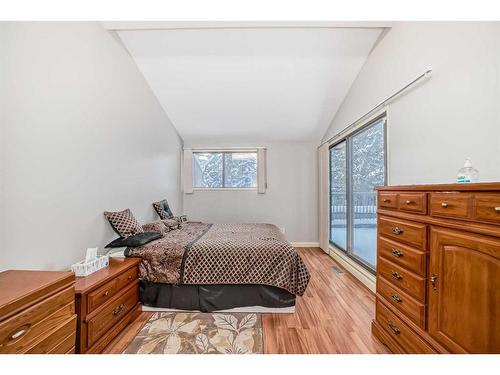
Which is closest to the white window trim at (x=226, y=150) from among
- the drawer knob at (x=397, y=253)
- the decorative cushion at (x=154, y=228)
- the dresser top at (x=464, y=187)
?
the decorative cushion at (x=154, y=228)

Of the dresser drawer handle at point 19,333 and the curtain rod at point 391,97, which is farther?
the curtain rod at point 391,97

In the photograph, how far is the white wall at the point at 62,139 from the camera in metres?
1.42

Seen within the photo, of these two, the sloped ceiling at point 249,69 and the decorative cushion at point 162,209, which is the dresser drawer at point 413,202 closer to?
the sloped ceiling at point 249,69

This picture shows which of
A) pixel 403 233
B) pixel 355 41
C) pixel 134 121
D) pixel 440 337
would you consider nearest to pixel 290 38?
pixel 355 41

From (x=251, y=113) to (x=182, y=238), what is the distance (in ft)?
8.09

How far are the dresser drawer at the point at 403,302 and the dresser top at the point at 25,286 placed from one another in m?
2.01

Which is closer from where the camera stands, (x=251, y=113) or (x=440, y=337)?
(x=440, y=337)

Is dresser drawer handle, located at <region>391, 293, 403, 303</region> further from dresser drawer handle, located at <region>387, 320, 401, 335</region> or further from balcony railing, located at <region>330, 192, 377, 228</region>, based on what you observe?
balcony railing, located at <region>330, 192, 377, 228</region>

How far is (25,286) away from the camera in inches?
42.6

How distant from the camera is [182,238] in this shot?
8.45ft

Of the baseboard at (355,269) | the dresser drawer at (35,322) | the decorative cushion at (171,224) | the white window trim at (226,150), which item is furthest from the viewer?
the white window trim at (226,150)

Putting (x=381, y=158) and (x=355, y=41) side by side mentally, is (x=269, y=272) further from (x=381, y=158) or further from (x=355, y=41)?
(x=355, y=41)

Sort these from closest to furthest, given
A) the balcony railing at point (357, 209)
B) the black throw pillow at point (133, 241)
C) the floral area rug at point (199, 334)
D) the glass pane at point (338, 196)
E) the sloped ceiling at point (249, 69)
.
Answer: the floral area rug at point (199, 334), the black throw pillow at point (133, 241), the sloped ceiling at point (249, 69), the balcony railing at point (357, 209), the glass pane at point (338, 196)

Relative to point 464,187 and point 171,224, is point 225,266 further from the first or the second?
point 464,187
